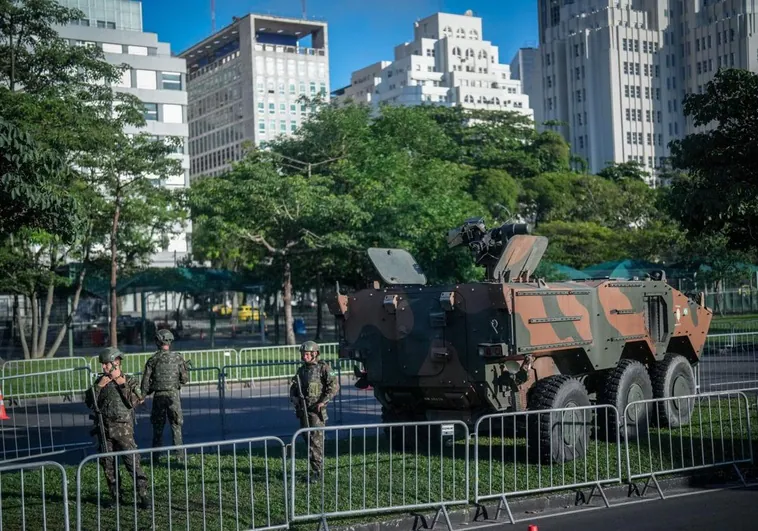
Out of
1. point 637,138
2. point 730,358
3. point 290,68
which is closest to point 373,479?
point 730,358

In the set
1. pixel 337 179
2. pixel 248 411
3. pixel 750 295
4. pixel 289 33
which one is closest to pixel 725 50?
pixel 289 33

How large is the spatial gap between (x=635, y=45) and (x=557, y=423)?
9906cm

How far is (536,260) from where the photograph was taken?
13133mm

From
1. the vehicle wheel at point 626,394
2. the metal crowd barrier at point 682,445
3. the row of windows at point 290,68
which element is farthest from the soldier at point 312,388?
the row of windows at point 290,68

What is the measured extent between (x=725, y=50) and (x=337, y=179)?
237 ft

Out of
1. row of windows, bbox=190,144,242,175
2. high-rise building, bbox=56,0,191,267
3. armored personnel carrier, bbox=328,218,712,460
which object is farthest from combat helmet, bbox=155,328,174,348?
row of windows, bbox=190,144,242,175

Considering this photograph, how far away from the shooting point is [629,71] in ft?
344

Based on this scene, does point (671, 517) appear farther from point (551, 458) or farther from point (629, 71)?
point (629, 71)

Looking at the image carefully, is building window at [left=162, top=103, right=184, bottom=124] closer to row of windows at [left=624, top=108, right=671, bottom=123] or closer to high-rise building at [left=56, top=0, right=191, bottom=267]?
high-rise building at [left=56, top=0, right=191, bottom=267]

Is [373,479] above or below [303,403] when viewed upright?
below

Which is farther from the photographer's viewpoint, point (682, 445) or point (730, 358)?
point (730, 358)

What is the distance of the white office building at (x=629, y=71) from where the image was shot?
103m

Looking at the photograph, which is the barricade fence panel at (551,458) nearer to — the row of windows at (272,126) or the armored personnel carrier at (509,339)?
the armored personnel carrier at (509,339)

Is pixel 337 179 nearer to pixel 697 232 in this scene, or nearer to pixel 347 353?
pixel 697 232
